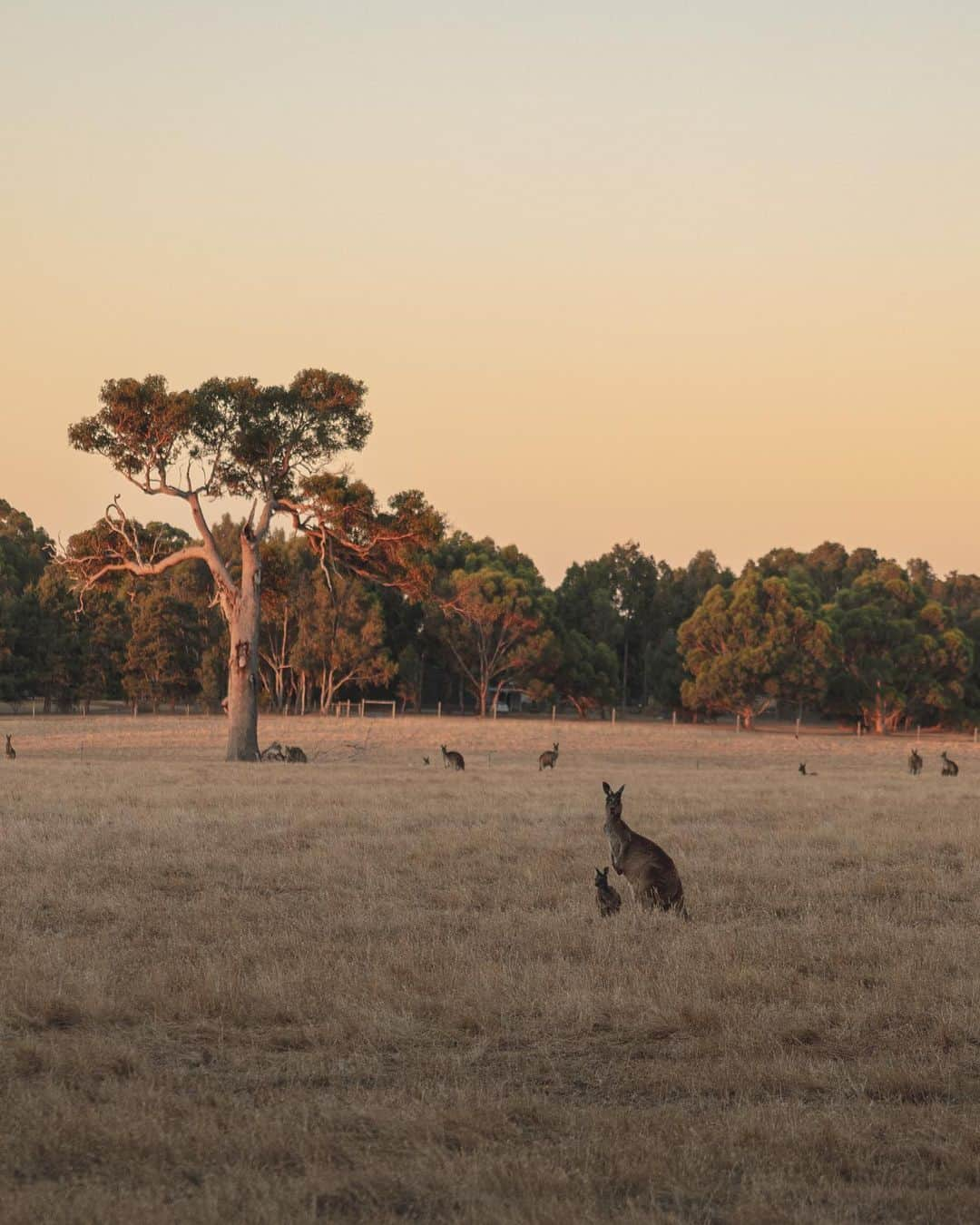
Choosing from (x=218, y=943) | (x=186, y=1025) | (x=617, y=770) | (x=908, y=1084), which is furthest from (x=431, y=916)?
(x=617, y=770)

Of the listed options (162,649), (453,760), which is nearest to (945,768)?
(453,760)

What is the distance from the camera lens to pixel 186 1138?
677cm

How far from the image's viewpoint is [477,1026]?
364 inches

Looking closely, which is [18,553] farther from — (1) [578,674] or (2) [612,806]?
(2) [612,806]

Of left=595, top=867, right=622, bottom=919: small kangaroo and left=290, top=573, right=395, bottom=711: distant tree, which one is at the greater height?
left=290, top=573, right=395, bottom=711: distant tree

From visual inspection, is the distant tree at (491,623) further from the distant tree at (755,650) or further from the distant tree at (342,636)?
the distant tree at (755,650)

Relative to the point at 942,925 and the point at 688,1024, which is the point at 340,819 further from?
the point at 688,1024

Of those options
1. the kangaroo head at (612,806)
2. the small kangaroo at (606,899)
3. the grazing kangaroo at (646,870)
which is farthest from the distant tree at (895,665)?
the small kangaroo at (606,899)

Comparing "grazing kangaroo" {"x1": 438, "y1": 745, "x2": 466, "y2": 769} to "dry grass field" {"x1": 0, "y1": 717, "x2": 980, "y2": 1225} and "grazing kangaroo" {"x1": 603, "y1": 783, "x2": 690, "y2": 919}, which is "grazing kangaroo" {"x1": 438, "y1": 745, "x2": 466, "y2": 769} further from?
"grazing kangaroo" {"x1": 603, "y1": 783, "x2": 690, "y2": 919}

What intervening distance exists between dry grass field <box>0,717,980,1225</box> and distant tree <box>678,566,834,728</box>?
228 feet

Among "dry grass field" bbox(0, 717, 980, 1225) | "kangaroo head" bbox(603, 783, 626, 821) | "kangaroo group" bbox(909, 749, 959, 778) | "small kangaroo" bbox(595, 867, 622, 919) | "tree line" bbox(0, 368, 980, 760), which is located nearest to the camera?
"dry grass field" bbox(0, 717, 980, 1225)

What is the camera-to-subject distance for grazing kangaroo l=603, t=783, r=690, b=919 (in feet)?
43.4

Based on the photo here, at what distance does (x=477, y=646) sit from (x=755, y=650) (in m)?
20.0

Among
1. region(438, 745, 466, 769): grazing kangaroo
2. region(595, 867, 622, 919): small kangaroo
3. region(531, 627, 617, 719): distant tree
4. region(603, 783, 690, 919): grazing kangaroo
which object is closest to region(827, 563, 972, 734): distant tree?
region(531, 627, 617, 719): distant tree
